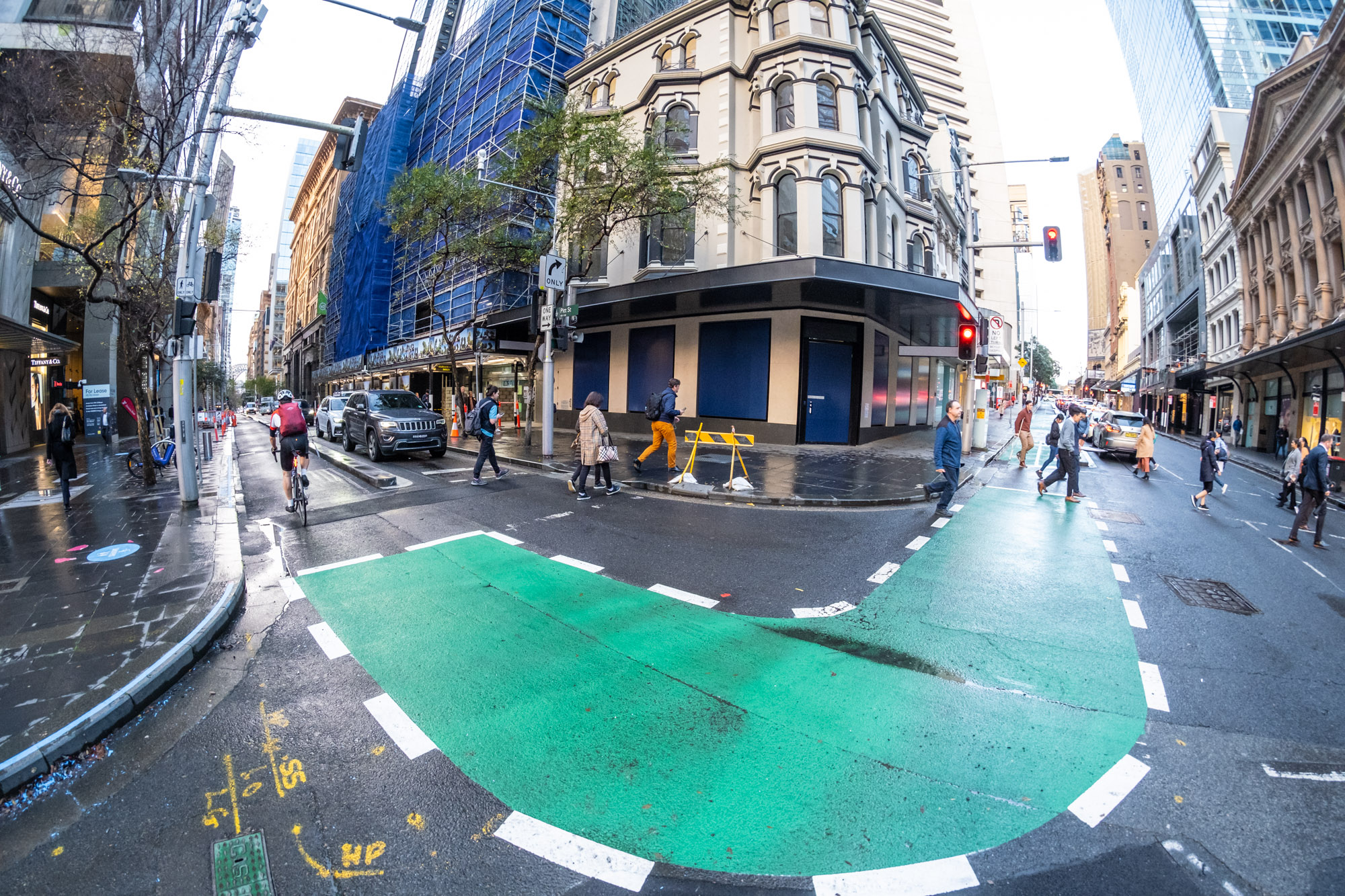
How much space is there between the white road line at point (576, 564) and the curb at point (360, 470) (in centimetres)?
634

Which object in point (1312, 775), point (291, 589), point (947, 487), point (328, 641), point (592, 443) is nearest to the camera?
point (1312, 775)

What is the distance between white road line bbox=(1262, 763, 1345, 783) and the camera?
2936 mm

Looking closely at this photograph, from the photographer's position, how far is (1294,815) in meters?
2.67

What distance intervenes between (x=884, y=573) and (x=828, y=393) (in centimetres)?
1367

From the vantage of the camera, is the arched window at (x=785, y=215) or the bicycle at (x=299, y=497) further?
the arched window at (x=785, y=215)

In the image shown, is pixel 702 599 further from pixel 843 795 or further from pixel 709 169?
pixel 709 169

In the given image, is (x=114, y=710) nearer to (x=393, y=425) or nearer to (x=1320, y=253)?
(x=393, y=425)

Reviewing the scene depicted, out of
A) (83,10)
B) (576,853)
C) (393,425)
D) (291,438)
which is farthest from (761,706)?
(83,10)

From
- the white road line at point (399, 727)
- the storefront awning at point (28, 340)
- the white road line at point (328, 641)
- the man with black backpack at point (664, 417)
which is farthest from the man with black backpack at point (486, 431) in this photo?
the storefront awning at point (28, 340)

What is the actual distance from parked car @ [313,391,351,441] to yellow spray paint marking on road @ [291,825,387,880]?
947 inches

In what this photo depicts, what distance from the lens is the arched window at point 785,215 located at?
18.3m

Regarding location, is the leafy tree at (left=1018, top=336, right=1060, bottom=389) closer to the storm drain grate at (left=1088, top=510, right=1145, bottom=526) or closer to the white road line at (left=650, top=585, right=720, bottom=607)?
the storm drain grate at (left=1088, top=510, right=1145, bottom=526)

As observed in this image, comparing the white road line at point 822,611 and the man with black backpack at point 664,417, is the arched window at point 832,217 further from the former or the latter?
the white road line at point 822,611

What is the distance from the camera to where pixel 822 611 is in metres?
5.16
